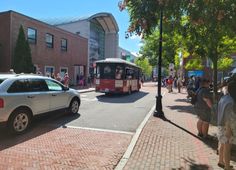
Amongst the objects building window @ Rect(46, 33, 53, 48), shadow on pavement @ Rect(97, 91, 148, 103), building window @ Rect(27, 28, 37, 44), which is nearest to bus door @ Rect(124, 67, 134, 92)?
shadow on pavement @ Rect(97, 91, 148, 103)

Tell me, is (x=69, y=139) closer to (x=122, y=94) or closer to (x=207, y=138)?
(x=207, y=138)

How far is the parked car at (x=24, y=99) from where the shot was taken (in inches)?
337

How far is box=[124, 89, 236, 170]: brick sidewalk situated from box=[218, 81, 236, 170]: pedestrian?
546 millimetres

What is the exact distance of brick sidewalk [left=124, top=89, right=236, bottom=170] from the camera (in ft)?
20.8

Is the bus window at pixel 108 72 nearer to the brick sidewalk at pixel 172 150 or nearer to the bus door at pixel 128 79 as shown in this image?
the bus door at pixel 128 79

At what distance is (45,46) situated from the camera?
30688 millimetres

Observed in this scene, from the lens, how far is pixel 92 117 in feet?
40.2

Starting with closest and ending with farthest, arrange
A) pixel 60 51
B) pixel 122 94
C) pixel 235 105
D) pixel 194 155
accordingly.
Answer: pixel 235 105, pixel 194 155, pixel 122 94, pixel 60 51

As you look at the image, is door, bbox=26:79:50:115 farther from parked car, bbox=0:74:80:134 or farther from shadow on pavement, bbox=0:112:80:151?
shadow on pavement, bbox=0:112:80:151

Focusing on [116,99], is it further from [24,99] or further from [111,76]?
[24,99]

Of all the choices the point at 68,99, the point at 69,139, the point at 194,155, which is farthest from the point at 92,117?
the point at 194,155

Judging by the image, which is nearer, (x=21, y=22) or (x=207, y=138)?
(x=207, y=138)

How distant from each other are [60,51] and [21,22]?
24.3 feet

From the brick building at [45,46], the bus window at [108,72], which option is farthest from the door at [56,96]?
the brick building at [45,46]
